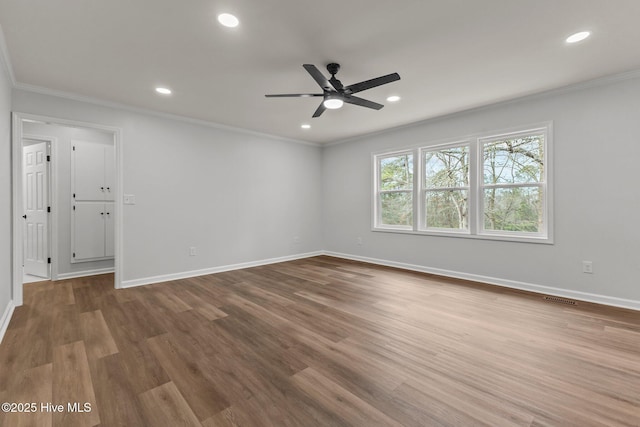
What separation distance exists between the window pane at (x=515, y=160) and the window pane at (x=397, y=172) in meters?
1.26

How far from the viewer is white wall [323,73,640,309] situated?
10.00 feet

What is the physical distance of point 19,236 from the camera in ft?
10.4

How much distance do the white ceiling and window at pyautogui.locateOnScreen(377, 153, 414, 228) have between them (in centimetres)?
162

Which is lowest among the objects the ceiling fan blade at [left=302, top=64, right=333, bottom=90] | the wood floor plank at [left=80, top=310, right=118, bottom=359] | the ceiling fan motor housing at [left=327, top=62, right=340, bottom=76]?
the wood floor plank at [left=80, top=310, right=118, bottom=359]

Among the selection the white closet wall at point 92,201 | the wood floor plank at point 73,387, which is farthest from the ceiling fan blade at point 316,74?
the white closet wall at point 92,201

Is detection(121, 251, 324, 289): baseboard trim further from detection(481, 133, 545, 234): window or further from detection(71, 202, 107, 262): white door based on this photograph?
detection(481, 133, 545, 234): window

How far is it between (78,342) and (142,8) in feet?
8.86

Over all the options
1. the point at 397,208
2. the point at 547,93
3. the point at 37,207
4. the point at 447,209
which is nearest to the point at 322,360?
the point at 447,209

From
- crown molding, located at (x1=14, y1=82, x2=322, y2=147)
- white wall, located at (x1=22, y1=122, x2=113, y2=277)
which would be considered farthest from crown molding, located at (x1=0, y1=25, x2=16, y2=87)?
white wall, located at (x1=22, y1=122, x2=113, y2=277)

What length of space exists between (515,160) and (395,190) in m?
1.93

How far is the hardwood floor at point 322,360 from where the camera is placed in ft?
4.99

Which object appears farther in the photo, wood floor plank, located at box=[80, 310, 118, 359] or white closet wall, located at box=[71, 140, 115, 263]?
white closet wall, located at box=[71, 140, 115, 263]

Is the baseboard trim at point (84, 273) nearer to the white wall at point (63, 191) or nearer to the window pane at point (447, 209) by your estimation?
the white wall at point (63, 191)

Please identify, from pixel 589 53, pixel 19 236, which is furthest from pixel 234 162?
pixel 589 53
